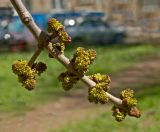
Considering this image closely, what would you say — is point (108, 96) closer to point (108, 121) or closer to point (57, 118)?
point (108, 121)

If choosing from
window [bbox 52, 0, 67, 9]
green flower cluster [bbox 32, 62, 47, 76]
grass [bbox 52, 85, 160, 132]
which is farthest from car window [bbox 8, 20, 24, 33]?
window [bbox 52, 0, 67, 9]

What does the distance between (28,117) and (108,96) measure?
23.9 feet

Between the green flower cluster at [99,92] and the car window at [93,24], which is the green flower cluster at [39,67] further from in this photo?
the car window at [93,24]

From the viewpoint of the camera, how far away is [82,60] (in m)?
0.92

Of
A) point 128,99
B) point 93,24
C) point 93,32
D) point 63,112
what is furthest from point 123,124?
point 93,24

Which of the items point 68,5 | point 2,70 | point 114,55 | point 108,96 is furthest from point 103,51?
point 108,96

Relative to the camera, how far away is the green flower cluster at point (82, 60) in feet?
3.01

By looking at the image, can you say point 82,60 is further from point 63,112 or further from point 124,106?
point 63,112

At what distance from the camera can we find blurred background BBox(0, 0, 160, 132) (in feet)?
24.6

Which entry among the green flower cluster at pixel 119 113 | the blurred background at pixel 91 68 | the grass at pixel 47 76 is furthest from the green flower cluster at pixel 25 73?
the grass at pixel 47 76

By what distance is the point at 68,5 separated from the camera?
29.2 m

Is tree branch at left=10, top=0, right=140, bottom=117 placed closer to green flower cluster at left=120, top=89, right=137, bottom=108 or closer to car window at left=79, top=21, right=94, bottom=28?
green flower cluster at left=120, top=89, right=137, bottom=108

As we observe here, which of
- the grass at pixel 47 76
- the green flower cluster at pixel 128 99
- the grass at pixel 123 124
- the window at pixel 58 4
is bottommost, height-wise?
the green flower cluster at pixel 128 99

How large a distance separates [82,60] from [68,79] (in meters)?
0.08
